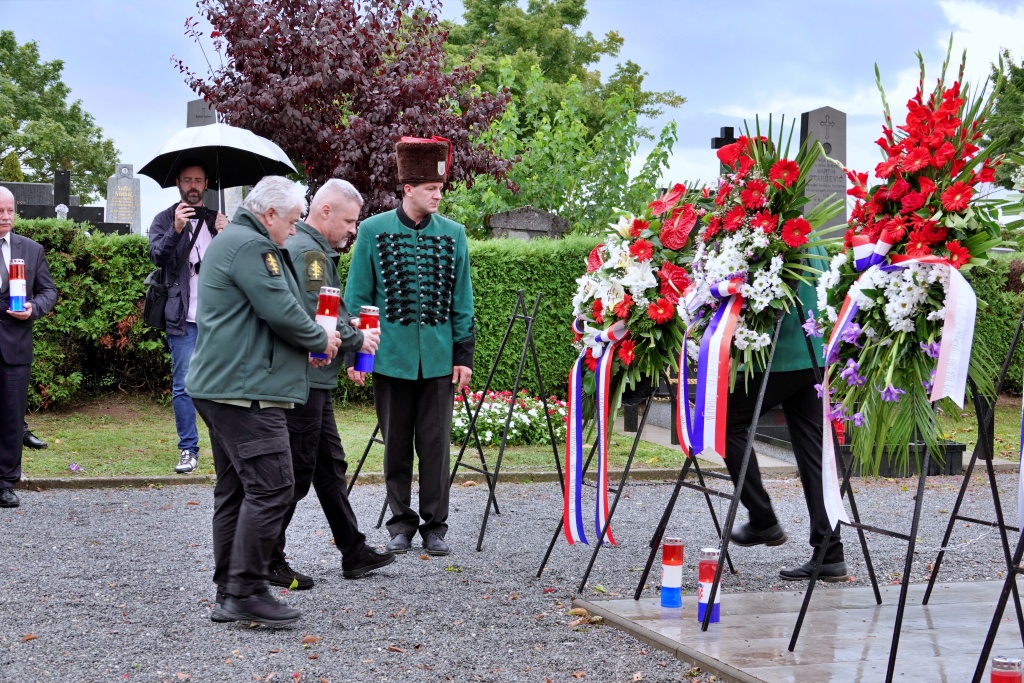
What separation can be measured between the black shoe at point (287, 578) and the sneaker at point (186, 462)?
10.8ft

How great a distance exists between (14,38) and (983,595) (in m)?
54.4

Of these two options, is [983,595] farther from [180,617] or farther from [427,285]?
[180,617]

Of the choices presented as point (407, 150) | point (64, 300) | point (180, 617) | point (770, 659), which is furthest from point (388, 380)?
point (64, 300)

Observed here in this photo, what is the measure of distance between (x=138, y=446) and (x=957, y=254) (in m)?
7.63

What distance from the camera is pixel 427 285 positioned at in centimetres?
624

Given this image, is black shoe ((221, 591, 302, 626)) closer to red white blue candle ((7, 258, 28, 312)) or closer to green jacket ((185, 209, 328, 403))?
green jacket ((185, 209, 328, 403))

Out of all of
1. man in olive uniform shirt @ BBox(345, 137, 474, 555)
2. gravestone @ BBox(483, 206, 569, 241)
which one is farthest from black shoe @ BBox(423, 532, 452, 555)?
gravestone @ BBox(483, 206, 569, 241)

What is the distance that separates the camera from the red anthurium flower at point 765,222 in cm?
461

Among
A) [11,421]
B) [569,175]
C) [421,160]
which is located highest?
[569,175]

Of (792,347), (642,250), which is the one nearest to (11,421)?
(642,250)

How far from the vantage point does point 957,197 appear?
3.96 m

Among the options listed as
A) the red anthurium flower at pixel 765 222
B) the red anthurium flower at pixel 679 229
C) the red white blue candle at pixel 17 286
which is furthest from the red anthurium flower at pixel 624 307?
the red white blue candle at pixel 17 286

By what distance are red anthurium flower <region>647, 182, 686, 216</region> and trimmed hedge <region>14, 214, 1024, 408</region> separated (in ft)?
21.3

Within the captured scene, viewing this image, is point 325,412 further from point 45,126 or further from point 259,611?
point 45,126
